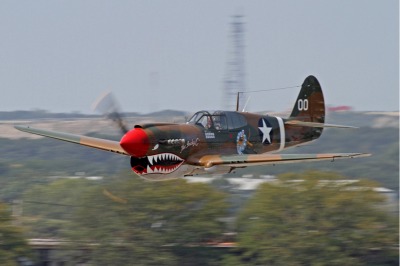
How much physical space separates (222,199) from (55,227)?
19.5 m

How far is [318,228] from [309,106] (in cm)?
3499

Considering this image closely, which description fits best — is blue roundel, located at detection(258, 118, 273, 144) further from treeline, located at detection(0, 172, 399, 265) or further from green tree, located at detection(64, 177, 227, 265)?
green tree, located at detection(64, 177, 227, 265)

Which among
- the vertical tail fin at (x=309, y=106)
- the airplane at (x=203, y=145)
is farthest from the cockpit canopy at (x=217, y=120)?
the vertical tail fin at (x=309, y=106)

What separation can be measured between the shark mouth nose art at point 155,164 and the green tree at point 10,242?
39844mm

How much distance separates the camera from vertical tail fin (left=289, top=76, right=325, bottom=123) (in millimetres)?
30219

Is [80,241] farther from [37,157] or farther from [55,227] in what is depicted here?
[37,157]

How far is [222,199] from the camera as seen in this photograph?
68.6 metres

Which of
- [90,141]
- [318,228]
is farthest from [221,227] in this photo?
[90,141]

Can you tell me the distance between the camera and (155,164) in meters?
23.6

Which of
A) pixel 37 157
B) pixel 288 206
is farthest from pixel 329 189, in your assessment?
pixel 37 157

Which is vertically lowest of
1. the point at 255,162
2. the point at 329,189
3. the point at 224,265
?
the point at 224,265

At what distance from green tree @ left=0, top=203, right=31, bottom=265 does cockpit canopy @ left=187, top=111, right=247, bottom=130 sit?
39.0 metres

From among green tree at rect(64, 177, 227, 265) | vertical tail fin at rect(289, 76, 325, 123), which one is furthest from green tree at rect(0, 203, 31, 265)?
vertical tail fin at rect(289, 76, 325, 123)

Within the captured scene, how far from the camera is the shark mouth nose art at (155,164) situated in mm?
23438
